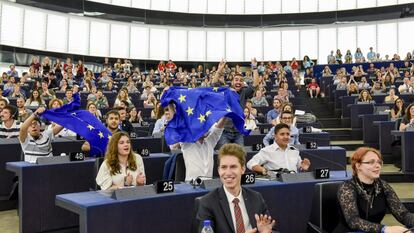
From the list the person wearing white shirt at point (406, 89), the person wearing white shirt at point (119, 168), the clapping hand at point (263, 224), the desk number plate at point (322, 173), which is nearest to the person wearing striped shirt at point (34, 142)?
the person wearing white shirt at point (119, 168)

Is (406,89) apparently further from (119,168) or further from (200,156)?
(119,168)

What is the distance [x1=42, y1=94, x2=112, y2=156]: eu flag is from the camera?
558cm

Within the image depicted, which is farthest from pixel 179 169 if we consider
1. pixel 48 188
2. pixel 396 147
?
pixel 396 147

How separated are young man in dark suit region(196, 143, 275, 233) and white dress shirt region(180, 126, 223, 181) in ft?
5.56

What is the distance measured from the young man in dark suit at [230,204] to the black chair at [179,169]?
191cm

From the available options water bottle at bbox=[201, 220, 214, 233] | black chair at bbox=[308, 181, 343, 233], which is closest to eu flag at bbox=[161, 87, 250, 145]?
black chair at bbox=[308, 181, 343, 233]

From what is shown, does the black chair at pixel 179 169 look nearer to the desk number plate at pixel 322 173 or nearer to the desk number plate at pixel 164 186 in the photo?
the desk number plate at pixel 164 186

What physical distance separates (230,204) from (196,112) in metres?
2.39

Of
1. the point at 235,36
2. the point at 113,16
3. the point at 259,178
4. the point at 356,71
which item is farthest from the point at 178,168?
the point at 235,36

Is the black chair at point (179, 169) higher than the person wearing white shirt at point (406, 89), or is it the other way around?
the person wearing white shirt at point (406, 89)

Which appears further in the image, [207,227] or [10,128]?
[10,128]

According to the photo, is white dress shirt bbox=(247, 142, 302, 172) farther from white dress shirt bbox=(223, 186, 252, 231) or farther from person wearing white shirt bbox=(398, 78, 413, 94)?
person wearing white shirt bbox=(398, 78, 413, 94)

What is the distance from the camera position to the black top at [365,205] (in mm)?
3154

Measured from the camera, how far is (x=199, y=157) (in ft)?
15.2
